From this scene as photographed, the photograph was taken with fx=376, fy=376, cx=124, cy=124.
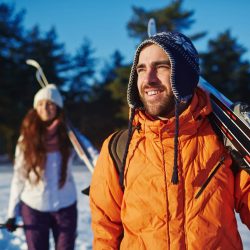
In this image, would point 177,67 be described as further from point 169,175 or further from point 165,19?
point 165,19

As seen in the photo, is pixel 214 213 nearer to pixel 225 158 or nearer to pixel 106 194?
pixel 225 158

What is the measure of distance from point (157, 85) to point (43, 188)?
195 cm

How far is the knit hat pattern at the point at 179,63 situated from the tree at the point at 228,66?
24.7 meters

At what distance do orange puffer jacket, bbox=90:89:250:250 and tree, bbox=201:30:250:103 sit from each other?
81.9 ft

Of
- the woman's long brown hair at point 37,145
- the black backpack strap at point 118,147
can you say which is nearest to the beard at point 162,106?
the black backpack strap at point 118,147

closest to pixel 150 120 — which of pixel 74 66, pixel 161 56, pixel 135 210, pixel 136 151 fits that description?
pixel 136 151

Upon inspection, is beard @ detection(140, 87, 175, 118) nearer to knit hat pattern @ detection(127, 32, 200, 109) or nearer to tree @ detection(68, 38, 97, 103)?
knit hat pattern @ detection(127, 32, 200, 109)

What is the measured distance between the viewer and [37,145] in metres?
3.44

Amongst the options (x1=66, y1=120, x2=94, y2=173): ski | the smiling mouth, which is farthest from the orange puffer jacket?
(x1=66, y1=120, x2=94, y2=173): ski

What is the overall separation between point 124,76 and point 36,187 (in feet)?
77.6

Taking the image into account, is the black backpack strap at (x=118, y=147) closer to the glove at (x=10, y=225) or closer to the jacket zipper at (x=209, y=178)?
the jacket zipper at (x=209, y=178)

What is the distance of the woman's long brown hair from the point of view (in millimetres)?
3391

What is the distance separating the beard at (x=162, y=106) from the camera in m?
A: 1.81

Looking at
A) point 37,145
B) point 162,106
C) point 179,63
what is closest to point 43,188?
point 37,145
